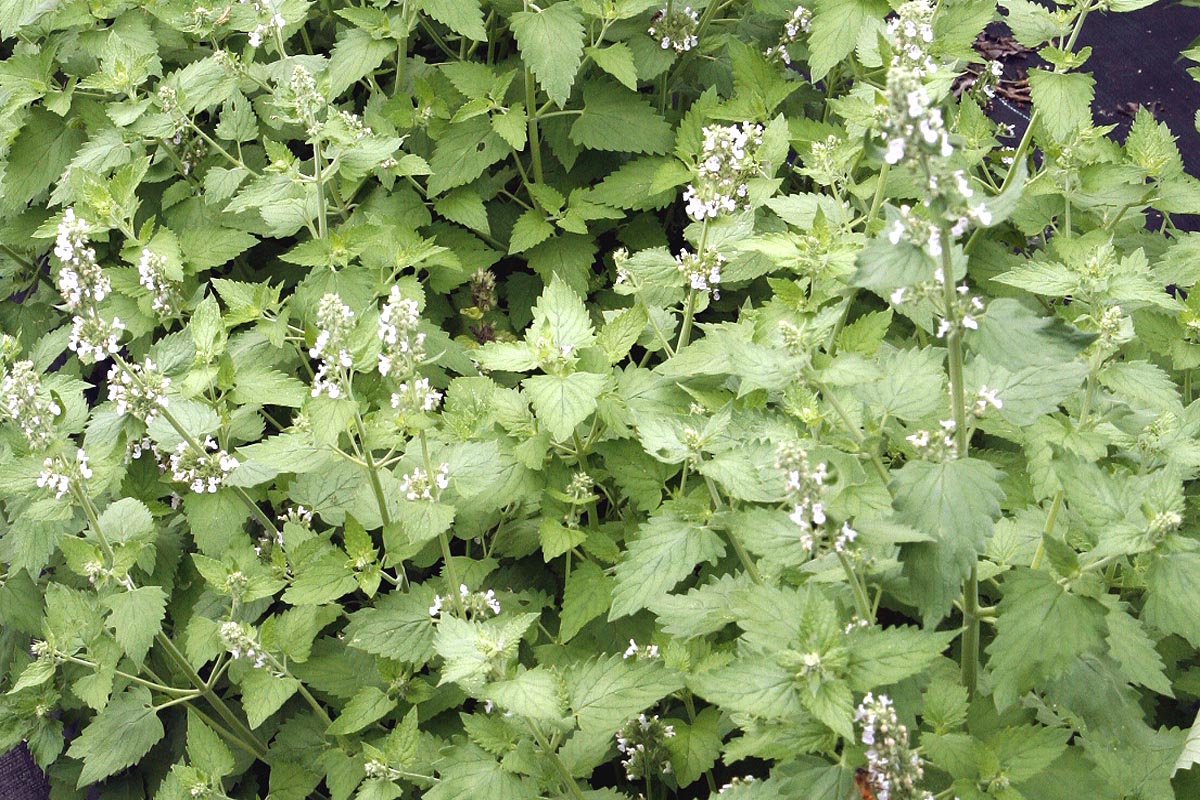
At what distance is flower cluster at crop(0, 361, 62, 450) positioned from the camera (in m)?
2.20

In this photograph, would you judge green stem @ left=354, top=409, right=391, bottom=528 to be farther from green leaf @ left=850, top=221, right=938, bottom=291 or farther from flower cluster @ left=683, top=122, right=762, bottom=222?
green leaf @ left=850, top=221, right=938, bottom=291

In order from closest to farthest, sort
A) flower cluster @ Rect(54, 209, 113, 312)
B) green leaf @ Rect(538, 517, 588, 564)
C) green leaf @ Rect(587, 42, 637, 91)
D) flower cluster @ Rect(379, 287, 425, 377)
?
flower cluster @ Rect(379, 287, 425, 377) < flower cluster @ Rect(54, 209, 113, 312) < green leaf @ Rect(538, 517, 588, 564) < green leaf @ Rect(587, 42, 637, 91)

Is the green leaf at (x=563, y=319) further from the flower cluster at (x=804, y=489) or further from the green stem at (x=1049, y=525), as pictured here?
the green stem at (x=1049, y=525)

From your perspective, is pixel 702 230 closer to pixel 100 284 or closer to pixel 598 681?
pixel 598 681

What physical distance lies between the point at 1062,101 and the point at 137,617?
94.1 inches

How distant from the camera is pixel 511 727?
2.06 m

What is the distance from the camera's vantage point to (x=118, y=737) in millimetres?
2482

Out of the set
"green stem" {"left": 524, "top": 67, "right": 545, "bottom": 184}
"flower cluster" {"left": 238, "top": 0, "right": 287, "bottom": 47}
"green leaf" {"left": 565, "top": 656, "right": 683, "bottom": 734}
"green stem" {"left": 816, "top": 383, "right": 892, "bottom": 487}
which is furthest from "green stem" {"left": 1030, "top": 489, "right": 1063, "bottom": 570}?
"flower cluster" {"left": 238, "top": 0, "right": 287, "bottom": 47}

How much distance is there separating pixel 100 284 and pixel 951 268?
1.70 metres

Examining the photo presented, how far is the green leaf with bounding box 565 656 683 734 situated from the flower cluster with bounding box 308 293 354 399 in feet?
2.31

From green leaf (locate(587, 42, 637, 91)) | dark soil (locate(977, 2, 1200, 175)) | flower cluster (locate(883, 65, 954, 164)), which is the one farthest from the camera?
dark soil (locate(977, 2, 1200, 175))

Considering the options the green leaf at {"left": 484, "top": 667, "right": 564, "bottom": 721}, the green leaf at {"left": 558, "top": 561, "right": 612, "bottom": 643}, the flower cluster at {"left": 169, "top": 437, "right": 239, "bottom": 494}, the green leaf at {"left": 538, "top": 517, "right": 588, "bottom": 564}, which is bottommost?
the green leaf at {"left": 558, "top": 561, "right": 612, "bottom": 643}

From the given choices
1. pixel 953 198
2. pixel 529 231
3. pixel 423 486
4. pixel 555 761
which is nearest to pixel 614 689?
pixel 555 761

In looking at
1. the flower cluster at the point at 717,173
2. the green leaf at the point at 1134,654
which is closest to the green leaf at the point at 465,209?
the flower cluster at the point at 717,173
